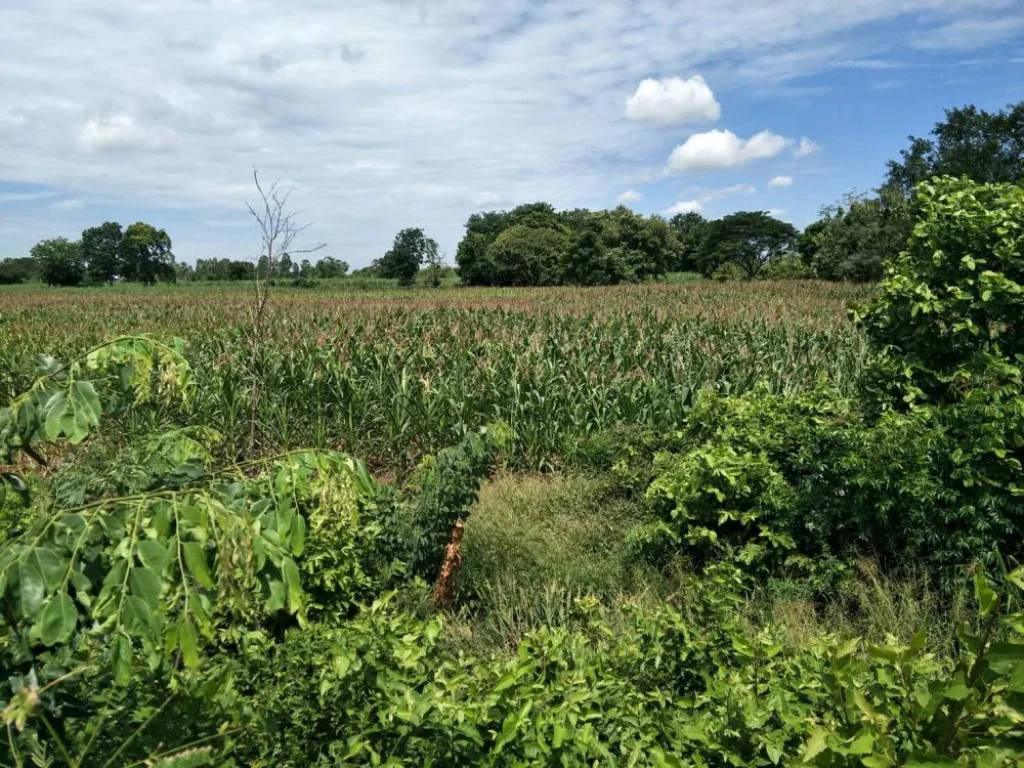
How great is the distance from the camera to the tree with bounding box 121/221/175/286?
8362 centimetres

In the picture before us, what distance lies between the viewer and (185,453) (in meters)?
2.59

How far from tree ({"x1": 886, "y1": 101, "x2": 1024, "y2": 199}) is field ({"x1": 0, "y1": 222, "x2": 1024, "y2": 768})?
75.0ft

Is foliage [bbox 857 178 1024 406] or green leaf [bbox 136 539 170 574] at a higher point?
foliage [bbox 857 178 1024 406]

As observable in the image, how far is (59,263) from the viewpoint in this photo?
76000 millimetres

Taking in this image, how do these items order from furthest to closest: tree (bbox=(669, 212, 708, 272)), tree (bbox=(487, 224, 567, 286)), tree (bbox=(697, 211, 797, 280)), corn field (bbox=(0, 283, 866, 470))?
tree (bbox=(669, 212, 708, 272)) → tree (bbox=(697, 211, 797, 280)) → tree (bbox=(487, 224, 567, 286)) → corn field (bbox=(0, 283, 866, 470))

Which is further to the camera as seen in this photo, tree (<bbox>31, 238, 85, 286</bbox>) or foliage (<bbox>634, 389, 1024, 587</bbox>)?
tree (<bbox>31, 238, 85, 286</bbox>)

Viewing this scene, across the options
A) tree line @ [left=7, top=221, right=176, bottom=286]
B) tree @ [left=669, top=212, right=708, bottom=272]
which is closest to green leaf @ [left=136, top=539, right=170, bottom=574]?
tree @ [left=669, top=212, right=708, bottom=272]

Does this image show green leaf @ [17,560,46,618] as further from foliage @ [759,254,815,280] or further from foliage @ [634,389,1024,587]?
foliage @ [759,254,815,280]

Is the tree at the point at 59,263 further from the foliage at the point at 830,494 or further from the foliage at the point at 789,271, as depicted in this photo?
the foliage at the point at 830,494

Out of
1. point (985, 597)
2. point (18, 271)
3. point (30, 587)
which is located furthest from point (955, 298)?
point (18, 271)

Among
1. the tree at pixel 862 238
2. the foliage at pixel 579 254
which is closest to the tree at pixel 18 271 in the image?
the foliage at pixel 579 254

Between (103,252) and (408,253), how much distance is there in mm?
39322

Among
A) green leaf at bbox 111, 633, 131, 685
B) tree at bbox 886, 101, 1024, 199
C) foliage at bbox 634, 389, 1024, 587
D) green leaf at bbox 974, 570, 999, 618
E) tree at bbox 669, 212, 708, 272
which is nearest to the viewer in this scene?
green leaf at bbox 974, 570, 999, 618

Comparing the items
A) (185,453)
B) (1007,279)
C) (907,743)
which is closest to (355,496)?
(185,453)
